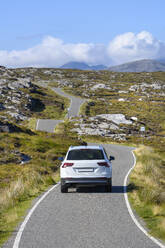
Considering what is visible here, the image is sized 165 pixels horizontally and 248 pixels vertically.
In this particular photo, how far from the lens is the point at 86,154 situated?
1509cm

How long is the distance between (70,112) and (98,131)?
24.9 metres

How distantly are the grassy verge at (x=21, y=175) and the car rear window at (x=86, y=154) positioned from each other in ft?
6.94

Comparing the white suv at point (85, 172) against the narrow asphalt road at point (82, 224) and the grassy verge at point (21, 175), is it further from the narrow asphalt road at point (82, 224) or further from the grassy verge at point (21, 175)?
the grassy verge at point (21, 175)

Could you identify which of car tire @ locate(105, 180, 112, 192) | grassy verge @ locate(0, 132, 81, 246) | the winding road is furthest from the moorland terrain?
car tire @ locate(105, 180, 112, 192)

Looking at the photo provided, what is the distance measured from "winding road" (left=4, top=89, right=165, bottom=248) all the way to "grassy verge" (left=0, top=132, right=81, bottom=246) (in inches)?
20.8

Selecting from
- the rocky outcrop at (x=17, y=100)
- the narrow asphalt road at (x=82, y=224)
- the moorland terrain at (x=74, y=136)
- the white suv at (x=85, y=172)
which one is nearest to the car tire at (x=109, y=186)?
the white suv at (x=85, y=172)

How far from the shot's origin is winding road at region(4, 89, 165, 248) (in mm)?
8023

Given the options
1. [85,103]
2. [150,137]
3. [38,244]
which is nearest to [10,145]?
[38,244]

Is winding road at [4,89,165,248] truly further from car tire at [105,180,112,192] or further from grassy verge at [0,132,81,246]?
grassy verge at [0,132,81,246]

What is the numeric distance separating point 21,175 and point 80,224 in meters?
10.3

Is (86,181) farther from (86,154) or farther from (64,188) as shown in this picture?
(86,154)

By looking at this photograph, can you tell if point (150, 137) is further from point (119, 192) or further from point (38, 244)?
point (38, 244)

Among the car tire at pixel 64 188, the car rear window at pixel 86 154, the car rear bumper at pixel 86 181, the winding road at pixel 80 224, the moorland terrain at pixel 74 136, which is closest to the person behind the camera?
the winding road at pixel 80 224

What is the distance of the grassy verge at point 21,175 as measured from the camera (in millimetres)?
11433
